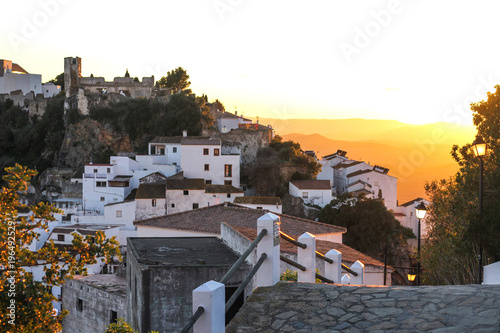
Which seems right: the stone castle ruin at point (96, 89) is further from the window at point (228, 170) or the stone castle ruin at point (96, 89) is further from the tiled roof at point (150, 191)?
the tiled roof at point (150, 191)

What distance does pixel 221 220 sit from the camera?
2158 cm

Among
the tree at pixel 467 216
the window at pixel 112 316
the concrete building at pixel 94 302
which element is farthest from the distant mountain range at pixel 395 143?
the window at pixel 112 316

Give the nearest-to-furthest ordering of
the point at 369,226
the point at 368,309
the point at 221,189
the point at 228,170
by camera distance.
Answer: the point at 368,309 → the point at 369,226 → the point at 221,189 → the point at 228,170

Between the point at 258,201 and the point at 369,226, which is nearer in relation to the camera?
the point at 258,201

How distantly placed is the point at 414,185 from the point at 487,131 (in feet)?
199

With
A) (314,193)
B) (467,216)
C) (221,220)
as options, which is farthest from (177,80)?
(467,216)

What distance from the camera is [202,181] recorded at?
158 feet

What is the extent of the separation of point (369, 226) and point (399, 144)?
5542 centimetres

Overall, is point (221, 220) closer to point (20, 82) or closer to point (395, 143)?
point (395, 143)

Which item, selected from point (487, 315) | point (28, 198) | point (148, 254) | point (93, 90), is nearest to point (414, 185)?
point (93, 90)

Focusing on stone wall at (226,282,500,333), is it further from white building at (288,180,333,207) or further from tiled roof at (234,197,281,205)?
white building at (288,180,333,207)

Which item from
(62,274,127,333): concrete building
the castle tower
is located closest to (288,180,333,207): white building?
(62,274,127,333): concrete building

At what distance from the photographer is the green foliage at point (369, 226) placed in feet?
147

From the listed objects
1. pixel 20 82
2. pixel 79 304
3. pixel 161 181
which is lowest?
pixel 79 304
